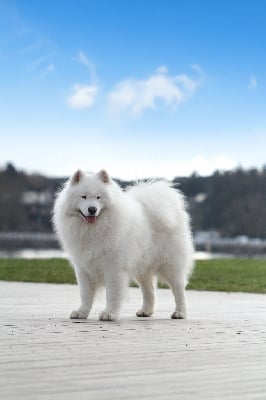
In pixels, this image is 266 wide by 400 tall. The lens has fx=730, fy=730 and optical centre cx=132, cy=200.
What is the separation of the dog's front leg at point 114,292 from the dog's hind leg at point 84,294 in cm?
24

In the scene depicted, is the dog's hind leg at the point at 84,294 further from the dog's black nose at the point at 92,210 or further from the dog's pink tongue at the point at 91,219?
the dog's black nose at the point at 92,210

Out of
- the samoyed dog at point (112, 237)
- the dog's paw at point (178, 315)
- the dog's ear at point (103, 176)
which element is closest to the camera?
the samoyed dog at point (112, 237)

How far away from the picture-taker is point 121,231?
7.36m

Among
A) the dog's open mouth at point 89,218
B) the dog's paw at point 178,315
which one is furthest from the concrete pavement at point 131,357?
the dog's open mouth at point 89,218

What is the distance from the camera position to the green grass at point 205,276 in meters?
15.2

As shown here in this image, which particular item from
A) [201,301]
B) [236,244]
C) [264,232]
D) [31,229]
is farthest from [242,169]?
[201,301]

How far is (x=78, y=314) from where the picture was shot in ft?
24.2

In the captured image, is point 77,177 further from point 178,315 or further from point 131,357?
point 131,357

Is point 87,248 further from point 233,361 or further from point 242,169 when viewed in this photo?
point 242,169

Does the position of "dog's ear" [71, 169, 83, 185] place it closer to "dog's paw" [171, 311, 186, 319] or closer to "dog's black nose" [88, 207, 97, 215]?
"dog's black nose" [88, 207, 97, 215]

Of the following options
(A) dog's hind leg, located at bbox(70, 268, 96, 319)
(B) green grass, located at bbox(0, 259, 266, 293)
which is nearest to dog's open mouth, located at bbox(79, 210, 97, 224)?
(A) dog's hind leg, located at bbox(70, 268, 96, 319)

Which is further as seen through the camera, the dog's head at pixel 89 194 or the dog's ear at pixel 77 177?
the dog's ear at pixel 77 177

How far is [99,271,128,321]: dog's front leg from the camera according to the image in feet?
23.8

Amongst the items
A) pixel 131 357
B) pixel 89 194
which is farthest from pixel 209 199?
pixel 131 357
